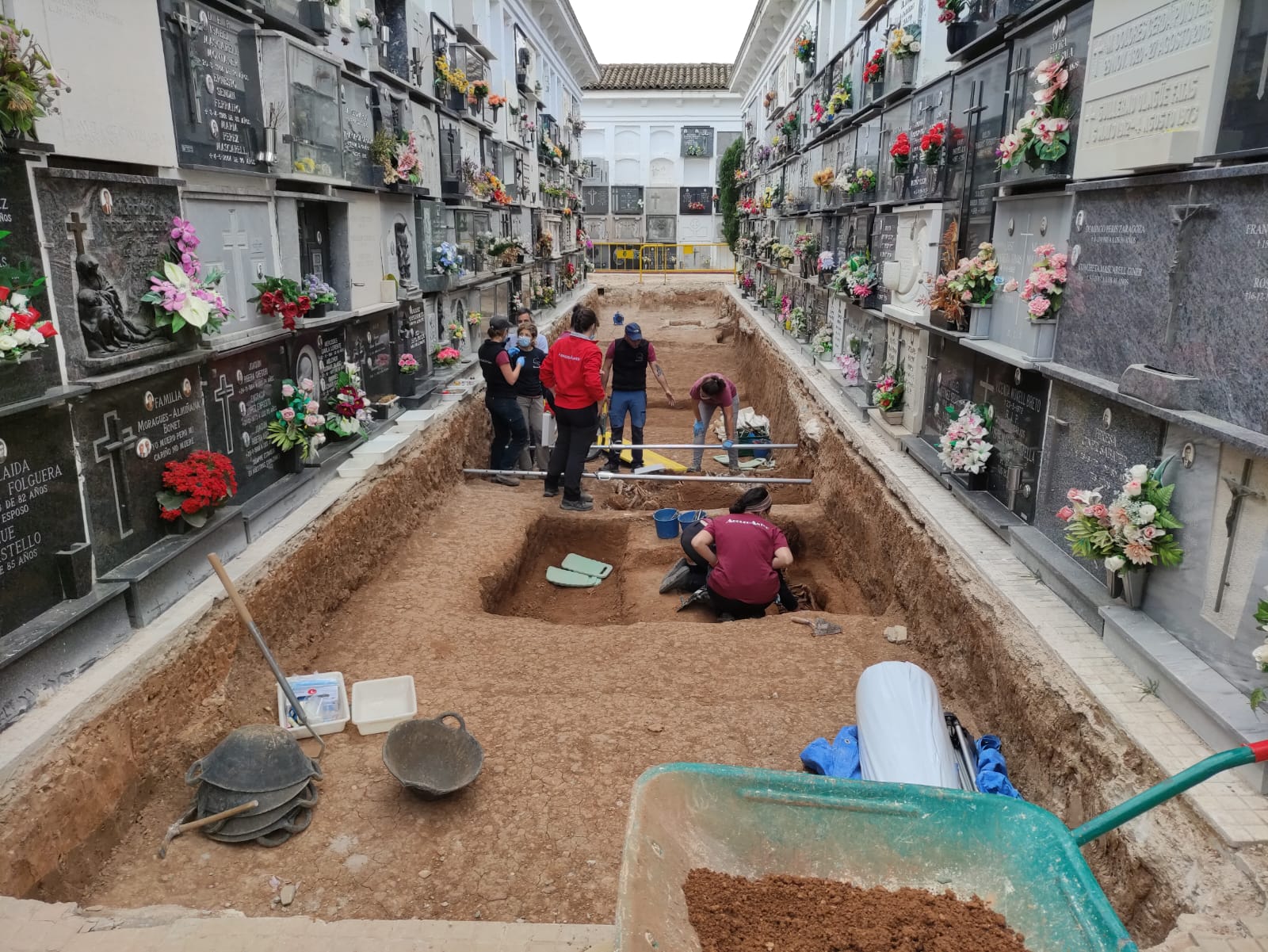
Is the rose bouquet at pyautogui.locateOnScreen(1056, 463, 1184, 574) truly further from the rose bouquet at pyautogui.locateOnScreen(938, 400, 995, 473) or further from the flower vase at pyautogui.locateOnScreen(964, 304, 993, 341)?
the flower vase at pyautogui.locateOnScreen(964, 304, 993, 341)

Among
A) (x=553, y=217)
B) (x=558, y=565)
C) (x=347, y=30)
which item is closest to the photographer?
(x=347, y=30)

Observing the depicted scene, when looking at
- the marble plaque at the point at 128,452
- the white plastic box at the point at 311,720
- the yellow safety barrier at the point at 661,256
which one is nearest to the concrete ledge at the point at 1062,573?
the white plastic box at the point at 311,720

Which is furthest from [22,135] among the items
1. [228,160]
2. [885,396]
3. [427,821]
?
[885,396]

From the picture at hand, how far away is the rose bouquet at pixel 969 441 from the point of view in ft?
20.0

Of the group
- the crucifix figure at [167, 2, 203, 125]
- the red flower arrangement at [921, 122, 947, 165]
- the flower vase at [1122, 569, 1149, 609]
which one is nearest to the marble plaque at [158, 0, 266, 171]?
the crucifix figure at [167, 2, 203, 125]

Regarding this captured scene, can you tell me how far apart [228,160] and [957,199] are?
5410 millimetres

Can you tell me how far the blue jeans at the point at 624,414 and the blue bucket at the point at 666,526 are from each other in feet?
6.98

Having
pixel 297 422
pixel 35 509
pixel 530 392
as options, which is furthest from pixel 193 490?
pixel 530 392

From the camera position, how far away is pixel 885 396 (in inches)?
337

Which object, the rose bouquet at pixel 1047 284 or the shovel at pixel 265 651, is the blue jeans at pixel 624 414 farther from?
the shovel at pixel 265 651

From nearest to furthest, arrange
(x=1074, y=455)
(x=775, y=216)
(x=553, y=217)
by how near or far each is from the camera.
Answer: (x=1074, y=455), (x=775, y=216), (x=553, y=217)

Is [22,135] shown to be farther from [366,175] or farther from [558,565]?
[558,565]

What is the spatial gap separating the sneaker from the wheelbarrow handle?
4790 mm

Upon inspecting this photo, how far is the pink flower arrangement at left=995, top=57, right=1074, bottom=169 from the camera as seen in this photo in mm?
5039
